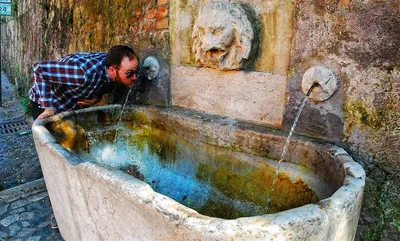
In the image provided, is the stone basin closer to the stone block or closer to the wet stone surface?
the wet stone surface

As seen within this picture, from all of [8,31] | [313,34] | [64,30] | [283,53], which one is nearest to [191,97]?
[283,53]

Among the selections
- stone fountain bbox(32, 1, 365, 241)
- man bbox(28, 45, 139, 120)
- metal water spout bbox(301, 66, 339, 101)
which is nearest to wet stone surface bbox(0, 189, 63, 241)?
stone fountain bbox(32, 1, 365, 241)

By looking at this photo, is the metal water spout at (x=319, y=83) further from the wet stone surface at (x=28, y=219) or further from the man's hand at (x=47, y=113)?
the wet stone surface at (x=28, y=219)

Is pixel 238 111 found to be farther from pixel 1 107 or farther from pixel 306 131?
pixel 1 107

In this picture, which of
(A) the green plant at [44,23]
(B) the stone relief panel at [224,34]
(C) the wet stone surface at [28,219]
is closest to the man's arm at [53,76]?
(C) the wet stone surface at [28,219]

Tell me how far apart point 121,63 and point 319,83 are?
1.42 metres

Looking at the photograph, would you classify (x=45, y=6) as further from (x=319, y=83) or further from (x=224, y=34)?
(x=319, y=83)

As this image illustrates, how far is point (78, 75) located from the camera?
230 cm

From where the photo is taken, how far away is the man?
7.50 feet

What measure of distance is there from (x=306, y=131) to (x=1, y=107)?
6498 millimetres

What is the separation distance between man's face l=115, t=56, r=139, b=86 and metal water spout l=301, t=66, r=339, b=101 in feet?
4.19

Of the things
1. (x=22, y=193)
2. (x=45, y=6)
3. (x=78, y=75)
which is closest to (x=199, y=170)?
(x=78, y=75)

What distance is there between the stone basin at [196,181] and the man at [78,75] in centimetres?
24

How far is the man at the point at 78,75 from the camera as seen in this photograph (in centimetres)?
229
